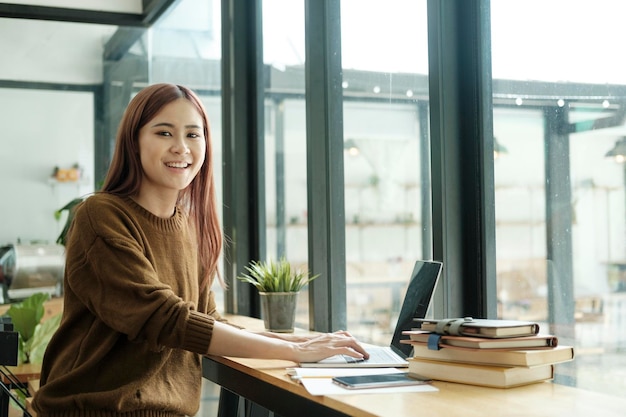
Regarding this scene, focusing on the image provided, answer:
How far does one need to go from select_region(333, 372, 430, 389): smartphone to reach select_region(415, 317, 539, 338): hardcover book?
117 millimetres

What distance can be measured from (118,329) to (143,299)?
0.31 feet

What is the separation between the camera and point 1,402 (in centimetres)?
217

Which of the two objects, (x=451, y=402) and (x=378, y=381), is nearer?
(x=451, y=402)

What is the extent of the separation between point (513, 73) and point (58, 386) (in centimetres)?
135

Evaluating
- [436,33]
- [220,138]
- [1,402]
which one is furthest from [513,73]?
[220,138]

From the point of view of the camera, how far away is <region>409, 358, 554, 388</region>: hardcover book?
5.39ft

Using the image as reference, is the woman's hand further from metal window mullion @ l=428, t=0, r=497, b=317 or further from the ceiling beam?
the ceiling beam

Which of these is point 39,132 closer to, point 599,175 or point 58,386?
point 58,386

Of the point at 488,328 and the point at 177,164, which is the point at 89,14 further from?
the point at 488,328

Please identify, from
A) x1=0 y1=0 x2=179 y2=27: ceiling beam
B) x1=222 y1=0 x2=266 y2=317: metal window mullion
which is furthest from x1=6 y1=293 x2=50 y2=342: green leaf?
x1=0 y1=0 x2=179 y2=27: ceiling beam

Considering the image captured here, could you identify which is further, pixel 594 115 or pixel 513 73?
pixel 513 73

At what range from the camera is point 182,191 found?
7.65ft

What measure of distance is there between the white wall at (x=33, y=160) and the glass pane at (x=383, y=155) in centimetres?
240

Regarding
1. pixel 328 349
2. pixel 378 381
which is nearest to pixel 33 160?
pixel 328 349
